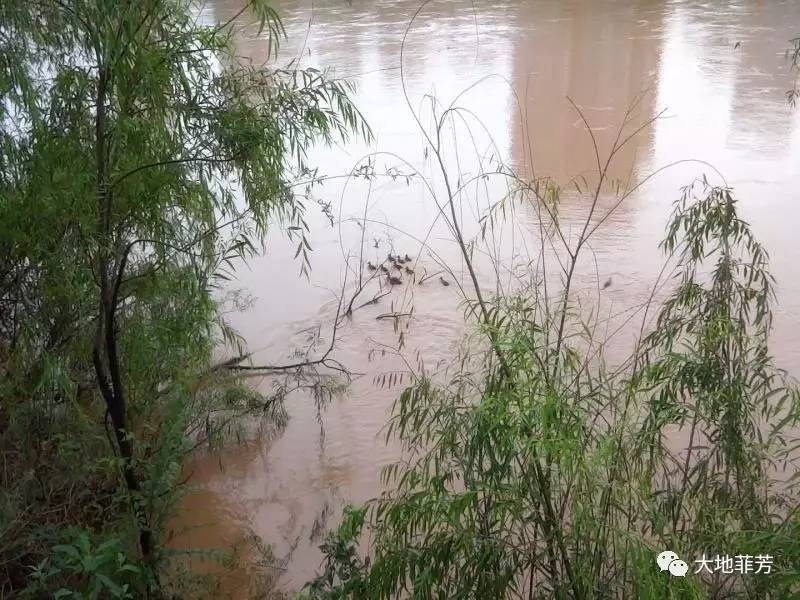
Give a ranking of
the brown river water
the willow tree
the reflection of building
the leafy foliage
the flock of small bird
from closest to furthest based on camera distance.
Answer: the leafy foliage
the willow tree
the brown river water
the flock of small bird
the reflection of building

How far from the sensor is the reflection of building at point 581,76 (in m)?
6.30

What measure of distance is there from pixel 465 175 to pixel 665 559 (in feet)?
12.2

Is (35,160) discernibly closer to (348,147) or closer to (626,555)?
(626,555)

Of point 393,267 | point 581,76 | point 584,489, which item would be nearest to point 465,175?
point 393,267

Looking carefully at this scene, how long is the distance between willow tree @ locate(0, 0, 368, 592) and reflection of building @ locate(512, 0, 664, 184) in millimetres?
2704

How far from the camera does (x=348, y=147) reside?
6.71 m

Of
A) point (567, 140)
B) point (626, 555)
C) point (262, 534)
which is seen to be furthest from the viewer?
point (567, 140)

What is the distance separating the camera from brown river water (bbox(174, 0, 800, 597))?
3246 mm

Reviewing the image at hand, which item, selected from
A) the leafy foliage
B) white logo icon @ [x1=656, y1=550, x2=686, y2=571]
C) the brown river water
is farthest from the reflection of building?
white logo icon @ [x1=656, y1=550, x2=686, y2=571]

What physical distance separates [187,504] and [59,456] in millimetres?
720

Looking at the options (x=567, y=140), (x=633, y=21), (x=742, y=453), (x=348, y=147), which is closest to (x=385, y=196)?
(x=348, y=147)

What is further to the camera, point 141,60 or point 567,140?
point 567,140

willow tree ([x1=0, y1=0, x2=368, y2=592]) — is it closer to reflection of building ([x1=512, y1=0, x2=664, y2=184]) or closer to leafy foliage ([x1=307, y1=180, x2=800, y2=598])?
leafy foliage ([x1=307, y1=180, x2=800, y2=598])

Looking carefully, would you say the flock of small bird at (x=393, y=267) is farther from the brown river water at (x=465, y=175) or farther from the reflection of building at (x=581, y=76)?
the reflection of building at (x=581, y=76)
